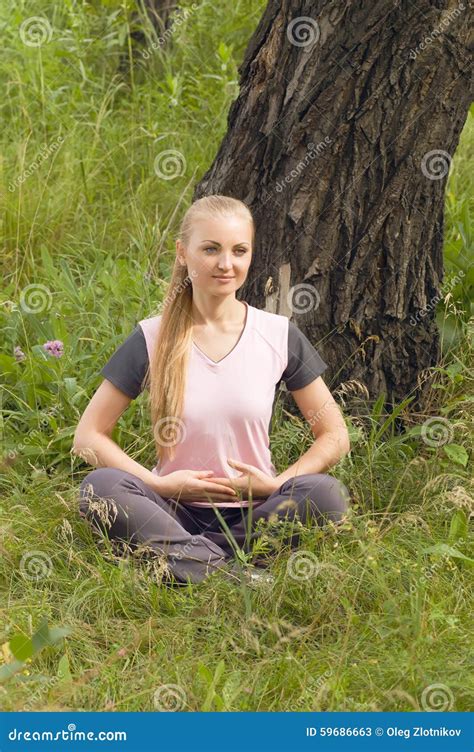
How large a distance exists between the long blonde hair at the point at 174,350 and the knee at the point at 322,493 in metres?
0.38

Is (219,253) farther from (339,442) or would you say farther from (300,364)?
(339,442)

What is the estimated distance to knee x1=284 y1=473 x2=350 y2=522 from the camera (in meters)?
3.09

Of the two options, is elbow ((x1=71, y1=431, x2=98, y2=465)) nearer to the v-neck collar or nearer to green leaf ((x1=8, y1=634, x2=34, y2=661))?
the v-neck collar

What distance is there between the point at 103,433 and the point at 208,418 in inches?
12.5

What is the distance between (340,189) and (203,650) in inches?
63.4

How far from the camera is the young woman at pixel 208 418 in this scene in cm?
309

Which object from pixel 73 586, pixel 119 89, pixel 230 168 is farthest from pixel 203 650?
pixel 119 89

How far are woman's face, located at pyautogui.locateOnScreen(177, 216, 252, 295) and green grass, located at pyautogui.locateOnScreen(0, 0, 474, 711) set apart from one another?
0.66 meters

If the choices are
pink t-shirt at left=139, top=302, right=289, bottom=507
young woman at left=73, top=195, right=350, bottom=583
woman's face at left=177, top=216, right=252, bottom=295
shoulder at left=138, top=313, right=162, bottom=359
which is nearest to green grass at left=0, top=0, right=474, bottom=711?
young woman at left=73, top=195, right=350, bottom=583

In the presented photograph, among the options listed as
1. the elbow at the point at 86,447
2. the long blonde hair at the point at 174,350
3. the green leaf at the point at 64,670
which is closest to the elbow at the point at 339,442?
the long blonde hair at the point at 174,350

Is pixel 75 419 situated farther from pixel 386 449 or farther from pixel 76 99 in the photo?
pixel 76 99

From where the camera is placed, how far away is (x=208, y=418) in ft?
10.3

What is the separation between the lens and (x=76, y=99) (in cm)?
555

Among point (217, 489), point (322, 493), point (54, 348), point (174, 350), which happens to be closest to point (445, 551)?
point (322, 493)
